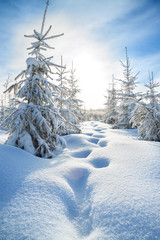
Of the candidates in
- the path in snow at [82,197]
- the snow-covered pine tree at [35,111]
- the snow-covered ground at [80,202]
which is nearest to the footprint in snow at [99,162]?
the path in snow at [82,197]

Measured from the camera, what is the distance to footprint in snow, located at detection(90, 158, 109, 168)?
311 centimetres

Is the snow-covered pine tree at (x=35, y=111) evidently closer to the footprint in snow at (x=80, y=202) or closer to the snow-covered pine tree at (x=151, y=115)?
the footprint in snow at (x=80, y=202)

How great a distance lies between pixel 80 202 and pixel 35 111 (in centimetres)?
274

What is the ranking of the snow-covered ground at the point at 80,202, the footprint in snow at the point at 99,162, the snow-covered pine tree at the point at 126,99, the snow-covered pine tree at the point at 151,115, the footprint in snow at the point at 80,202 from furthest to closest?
the snow-covered pine tree at the point at 126,99, the snow-covered pine tree at the point at 151,115, the footprint in snow at the point at 99,162, the footprint in snow at the point at 80,202, the snow-covered ground at the point at 80,202

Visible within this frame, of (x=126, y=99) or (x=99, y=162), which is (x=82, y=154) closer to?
(x=99, y=162)

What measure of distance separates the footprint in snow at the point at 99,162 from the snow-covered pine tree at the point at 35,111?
4.52ft

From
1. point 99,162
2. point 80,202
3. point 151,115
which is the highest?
point 151,115

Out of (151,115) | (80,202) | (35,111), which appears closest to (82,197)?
(80,202)

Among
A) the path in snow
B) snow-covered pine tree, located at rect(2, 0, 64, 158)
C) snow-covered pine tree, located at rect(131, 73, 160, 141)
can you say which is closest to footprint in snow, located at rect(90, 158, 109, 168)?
the path in snow

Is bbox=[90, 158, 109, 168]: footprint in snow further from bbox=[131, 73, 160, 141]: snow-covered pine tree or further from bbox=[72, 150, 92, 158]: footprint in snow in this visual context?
bbox=[131, 73, 160, 141]: snow-covered pine tree

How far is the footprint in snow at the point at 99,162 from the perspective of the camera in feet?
10.2

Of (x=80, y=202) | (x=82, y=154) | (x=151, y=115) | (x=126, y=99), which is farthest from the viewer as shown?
(x=126, y=99)

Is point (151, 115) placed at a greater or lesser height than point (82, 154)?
greater

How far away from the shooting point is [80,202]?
1954mm
